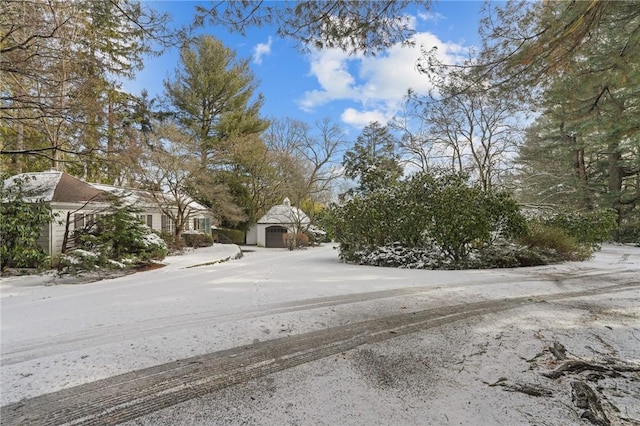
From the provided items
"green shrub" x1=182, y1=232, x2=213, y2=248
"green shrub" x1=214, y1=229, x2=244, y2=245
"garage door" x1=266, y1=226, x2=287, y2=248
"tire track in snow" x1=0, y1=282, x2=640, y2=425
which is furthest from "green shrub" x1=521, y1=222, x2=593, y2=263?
"green shrub" x1=214, y1=229, x2=244, y2=245

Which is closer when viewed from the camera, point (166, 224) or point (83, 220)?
point (83, 220)

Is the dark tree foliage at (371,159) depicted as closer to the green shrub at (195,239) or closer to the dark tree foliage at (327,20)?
the green shrub at (195,239)

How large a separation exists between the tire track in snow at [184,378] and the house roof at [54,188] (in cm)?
885

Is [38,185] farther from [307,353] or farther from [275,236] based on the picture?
[275,236]

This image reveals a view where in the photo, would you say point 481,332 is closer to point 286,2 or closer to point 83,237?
point 286,2

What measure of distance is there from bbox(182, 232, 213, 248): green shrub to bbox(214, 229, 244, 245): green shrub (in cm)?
443

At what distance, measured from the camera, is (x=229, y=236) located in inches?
927

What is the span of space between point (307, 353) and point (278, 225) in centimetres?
1994

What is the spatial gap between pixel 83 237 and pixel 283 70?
22.7ft

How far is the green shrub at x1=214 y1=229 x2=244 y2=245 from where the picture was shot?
75.7 feet

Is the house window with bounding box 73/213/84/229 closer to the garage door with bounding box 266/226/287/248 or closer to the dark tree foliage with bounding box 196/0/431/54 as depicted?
the dark tree foliage with bounding box 196/0/431/54

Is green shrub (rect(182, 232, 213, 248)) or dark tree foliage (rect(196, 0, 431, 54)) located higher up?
dark tree foliage (rect(196, 0, 431, 54))

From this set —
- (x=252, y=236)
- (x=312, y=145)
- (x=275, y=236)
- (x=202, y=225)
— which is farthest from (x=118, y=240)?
(x=312, y=145)

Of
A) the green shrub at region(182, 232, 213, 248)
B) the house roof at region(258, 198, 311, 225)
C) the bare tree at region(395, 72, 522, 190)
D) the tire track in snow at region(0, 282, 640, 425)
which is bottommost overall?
the tire track in snow at region(0, 282, 640, 425)
